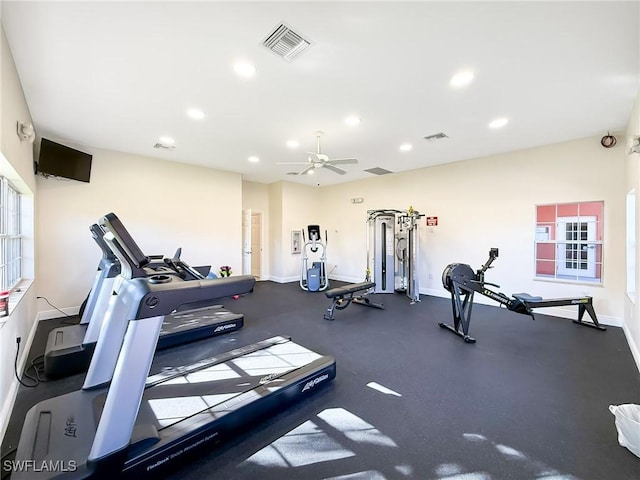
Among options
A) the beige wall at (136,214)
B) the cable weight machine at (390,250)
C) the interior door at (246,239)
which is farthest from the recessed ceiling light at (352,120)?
the interior door at (246,239)

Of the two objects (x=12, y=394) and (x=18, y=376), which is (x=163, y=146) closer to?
(x=18, y=376)

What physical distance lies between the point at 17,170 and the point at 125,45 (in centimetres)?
179

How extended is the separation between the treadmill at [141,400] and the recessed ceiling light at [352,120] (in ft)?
9.78

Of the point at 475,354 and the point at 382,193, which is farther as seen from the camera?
the point at 382,193

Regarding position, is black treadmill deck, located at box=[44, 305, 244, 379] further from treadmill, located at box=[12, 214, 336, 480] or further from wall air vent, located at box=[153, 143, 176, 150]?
wall air vent, located at box=[153, 143, 176, 150]

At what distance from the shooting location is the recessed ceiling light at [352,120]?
152 inches

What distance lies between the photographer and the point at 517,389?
2.59 meters

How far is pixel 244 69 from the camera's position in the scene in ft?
9.07

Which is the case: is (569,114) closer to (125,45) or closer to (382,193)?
(382,193)

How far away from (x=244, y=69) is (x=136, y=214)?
14.0 feet

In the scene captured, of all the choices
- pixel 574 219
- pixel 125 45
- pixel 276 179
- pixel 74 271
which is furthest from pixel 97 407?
pixel 574 219

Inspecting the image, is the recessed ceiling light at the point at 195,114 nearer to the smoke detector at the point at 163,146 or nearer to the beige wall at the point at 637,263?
the smoke detector at the point at 163,146

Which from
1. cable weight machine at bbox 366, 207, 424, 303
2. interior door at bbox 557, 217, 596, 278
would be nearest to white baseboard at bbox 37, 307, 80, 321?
cable weight machine at bbox 366, 207, 424, 303

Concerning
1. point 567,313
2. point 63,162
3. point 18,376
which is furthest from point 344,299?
point 63,162
